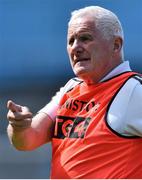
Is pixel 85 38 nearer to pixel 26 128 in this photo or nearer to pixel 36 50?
pixel 26 128

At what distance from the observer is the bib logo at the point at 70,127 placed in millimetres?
1989

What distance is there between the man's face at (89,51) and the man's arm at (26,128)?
20 cm

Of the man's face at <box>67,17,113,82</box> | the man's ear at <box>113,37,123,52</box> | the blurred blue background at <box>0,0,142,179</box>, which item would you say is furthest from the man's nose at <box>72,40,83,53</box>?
the blurred blue background at <box>0,0,142,179</box>

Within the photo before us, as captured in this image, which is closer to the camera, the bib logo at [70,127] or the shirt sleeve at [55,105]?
the bib logo at [70,127]

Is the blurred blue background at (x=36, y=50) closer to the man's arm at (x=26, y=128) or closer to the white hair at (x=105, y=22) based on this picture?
the man's arm at (x=26, y=128)

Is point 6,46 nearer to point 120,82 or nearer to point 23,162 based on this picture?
point 23,162

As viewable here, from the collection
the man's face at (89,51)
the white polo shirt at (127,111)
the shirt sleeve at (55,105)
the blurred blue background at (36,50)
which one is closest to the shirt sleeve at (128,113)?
Result: the white polo shirt at (127,111)

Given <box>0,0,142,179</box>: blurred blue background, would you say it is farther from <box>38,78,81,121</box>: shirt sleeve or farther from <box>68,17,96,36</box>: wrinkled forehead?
<box>68,17,96,36</box>: wrinkled forehead

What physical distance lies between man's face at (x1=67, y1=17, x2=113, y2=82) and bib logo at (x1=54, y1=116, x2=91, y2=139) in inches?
5.3

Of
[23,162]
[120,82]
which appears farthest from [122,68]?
[23,162]

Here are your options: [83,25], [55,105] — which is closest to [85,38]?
[83,25]

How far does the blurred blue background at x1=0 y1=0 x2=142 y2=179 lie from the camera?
177 inches

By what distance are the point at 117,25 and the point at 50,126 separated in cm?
38

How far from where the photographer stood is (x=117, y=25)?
6.73ft
